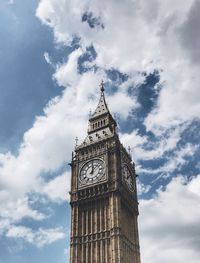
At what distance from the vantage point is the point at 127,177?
247 ft

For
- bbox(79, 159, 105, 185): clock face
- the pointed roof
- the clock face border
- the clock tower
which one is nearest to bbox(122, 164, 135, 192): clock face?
the clock tower

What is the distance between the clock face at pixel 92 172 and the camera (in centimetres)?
7162

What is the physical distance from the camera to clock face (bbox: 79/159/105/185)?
71.6 metres

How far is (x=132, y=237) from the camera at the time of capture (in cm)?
7025

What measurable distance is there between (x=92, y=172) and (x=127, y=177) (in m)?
7.29

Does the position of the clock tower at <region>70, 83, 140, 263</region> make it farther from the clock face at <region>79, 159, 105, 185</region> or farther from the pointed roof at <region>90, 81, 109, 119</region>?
the pointed roof at <region>90, 81, 109, 119</region>

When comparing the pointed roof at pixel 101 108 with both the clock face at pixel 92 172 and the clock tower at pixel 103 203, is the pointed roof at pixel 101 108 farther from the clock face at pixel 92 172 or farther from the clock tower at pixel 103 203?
the clock face at pixel 92 172

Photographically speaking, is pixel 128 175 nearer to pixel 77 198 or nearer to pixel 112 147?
pixel 112 147

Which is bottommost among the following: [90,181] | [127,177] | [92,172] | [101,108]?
[90,181]

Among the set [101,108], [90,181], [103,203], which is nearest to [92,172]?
[90,181]

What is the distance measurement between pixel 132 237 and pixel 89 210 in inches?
364

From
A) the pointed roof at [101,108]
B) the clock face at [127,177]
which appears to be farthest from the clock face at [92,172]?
the pointed roof at [101,108]

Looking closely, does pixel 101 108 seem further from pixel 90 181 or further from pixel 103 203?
pixel 103 203

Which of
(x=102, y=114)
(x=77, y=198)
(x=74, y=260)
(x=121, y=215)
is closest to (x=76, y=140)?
(x=102, y=114)
